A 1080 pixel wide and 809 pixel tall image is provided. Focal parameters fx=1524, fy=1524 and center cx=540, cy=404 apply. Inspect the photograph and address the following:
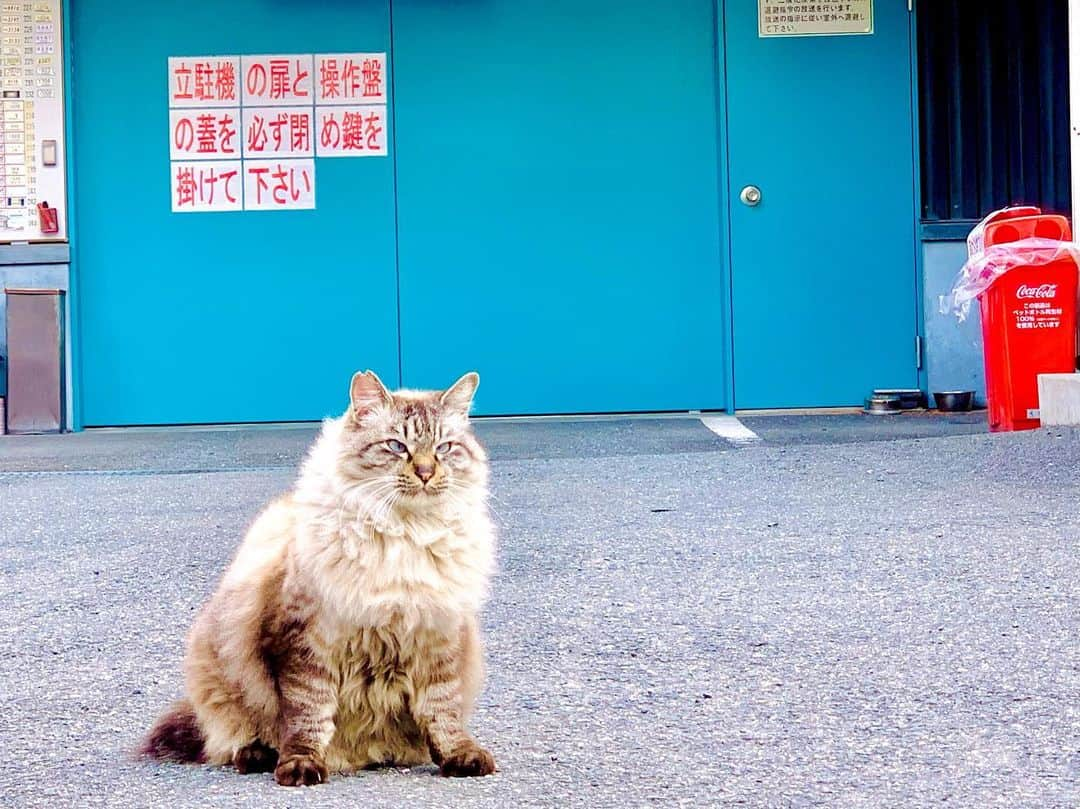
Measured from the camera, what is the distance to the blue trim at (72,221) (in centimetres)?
994

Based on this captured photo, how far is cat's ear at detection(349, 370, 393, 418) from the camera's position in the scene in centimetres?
293

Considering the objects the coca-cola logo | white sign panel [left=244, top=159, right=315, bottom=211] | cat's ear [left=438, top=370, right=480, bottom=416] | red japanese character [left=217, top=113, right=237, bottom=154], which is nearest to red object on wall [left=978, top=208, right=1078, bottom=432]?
the coca-cola logo

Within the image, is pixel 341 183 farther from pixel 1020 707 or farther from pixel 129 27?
pixel 1020 707

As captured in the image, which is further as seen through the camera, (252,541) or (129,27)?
(129,27)

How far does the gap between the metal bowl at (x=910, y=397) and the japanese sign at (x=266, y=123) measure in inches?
144

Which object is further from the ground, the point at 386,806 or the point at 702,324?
the point at 702,324

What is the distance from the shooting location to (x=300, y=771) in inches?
110

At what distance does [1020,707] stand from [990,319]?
5.53 m

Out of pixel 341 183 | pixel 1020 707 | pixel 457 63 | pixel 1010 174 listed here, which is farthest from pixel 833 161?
pixel 1020 707

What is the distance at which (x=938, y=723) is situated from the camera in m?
3.26

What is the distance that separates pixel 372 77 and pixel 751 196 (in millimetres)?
2598

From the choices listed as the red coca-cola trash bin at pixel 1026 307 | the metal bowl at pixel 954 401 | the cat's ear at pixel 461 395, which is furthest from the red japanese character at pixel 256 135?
the cat's ear at pixel 461 395

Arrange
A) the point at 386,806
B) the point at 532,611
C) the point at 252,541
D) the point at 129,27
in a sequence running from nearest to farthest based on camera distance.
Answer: the point at 386,806
the point at 252,541
the point at 532,611
the point at 129,27

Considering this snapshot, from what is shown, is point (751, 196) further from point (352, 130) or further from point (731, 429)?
point (352, 130)
